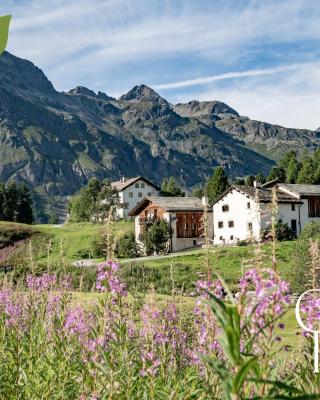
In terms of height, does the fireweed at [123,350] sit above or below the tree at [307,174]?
below

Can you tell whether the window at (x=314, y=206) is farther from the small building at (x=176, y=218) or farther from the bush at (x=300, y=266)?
the bush at (x=300, y=266)

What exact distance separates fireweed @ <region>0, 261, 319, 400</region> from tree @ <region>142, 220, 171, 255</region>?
65538 millimetres

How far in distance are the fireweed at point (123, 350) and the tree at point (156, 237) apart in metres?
65.5

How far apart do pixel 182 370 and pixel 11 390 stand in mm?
2246

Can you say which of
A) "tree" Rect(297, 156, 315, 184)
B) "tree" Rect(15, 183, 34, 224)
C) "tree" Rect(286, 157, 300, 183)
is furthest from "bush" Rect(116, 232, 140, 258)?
"tree" Rect(286, 157, 300, 183)

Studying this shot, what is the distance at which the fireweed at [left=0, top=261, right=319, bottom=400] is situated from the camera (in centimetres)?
237

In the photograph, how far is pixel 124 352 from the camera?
424 cm

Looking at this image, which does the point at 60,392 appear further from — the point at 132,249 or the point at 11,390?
the point at 132,249

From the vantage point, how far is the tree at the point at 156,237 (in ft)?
240

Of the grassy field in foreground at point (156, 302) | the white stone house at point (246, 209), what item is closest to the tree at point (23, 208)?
the white stone house at point (246, 209)

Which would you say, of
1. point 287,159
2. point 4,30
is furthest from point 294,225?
point 4,30

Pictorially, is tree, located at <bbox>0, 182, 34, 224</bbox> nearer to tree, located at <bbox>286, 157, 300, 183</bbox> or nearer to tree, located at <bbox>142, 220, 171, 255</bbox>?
tree, located at <bbox>142, 220, 171, 255</bbox>

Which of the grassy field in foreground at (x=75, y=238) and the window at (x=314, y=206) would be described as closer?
the window at (x=314, y=206)

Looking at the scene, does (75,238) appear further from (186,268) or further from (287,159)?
(287,159)
